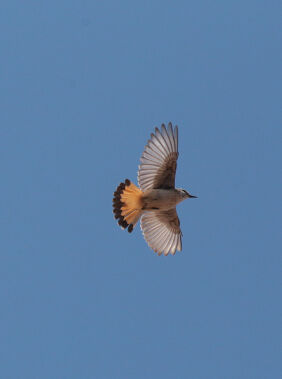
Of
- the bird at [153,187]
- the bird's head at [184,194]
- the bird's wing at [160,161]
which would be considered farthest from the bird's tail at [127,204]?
the bird's head at [184,194]

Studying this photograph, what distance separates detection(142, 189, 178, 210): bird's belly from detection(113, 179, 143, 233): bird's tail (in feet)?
0.46

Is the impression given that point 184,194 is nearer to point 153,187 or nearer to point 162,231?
point 153,187

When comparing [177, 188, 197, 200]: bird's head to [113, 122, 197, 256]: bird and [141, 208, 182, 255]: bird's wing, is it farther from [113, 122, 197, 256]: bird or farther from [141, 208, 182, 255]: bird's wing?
[141, 208, 182, 255]: bird's wing

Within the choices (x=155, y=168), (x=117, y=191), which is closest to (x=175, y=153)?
(x=155, y=168)

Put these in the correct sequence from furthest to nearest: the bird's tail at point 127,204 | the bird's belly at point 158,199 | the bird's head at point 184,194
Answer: the bird's head at point 184,194 → the bird's belly at point 158,199 → the bird's tail at point 127,204

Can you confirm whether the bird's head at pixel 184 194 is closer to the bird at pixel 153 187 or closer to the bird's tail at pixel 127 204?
the bird at pixel 153 187

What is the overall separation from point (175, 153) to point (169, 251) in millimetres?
2673

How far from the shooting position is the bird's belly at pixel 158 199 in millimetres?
15414

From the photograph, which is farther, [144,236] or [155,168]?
[144,236]

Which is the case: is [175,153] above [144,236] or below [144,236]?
above

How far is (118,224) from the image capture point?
15086 mm

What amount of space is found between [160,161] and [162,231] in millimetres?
2111

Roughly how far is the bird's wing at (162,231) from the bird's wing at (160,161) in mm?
1145

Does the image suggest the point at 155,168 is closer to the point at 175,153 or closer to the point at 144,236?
the point at 175,153
